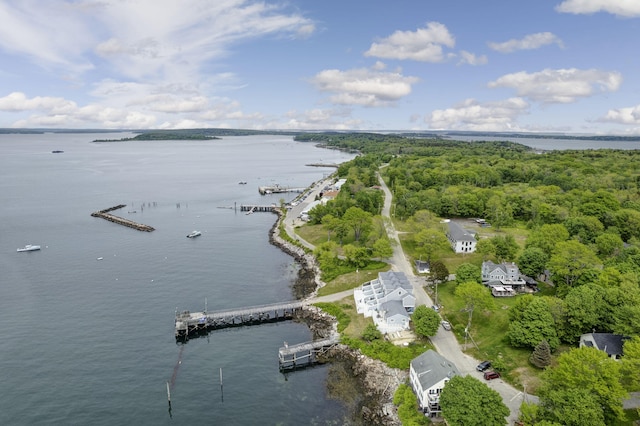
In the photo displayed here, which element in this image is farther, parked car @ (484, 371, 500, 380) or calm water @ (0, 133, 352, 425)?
parked car @ (484, 371, 500, 380)

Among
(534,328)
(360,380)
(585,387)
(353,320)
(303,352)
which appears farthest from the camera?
(353,320)

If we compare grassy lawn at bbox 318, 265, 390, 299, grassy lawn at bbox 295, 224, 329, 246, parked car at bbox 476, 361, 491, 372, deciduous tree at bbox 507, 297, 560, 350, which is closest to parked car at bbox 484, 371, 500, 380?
parked car at bbox 476, 361, 491, 372

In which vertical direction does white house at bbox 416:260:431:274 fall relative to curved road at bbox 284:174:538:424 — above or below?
above

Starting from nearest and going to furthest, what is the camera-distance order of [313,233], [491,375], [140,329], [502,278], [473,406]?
[473,406] → [491,375] → [140,329] → [502,278] → [313,233]

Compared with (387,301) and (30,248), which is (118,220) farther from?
(387,301)

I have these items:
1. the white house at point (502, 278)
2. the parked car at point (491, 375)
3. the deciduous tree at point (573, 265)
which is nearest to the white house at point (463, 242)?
the white house at point (502, 278)

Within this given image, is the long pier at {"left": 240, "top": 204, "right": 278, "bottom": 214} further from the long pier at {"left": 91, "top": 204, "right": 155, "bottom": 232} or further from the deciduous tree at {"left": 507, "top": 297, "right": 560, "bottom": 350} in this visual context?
the deciduous tree at {"left": 507, "top": 297, "right": 560, "bottom": 350}

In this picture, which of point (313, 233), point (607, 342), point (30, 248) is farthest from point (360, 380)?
point (30, 248)

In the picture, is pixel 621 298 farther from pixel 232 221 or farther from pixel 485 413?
pixel 232 221
